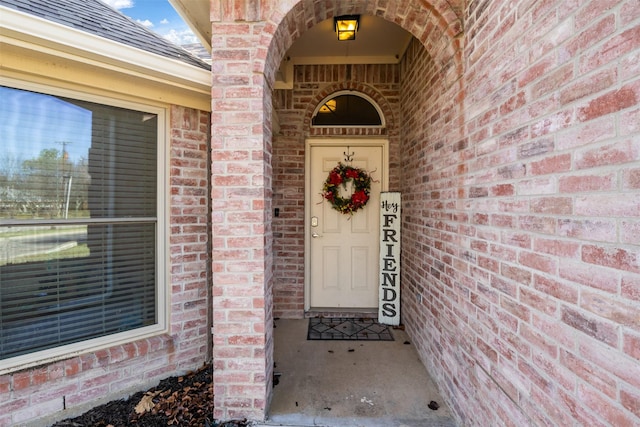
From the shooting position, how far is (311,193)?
374cm

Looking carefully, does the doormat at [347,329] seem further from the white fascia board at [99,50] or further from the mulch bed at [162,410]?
the white fascia board at [99,50]

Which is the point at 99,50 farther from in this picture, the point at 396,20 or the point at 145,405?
the point at 145,405

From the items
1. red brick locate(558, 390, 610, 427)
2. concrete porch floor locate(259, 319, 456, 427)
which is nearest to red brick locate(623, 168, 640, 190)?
red brick locate(558, 390, 610, 427)

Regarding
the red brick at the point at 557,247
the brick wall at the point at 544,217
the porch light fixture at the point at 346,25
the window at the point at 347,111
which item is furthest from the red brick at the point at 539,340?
the window at the point at 347,111

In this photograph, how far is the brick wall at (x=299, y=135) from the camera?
12.0ft

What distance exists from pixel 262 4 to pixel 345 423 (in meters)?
2.73

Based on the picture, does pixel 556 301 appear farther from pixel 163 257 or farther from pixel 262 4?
pixel 163 257

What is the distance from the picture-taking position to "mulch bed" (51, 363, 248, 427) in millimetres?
1953

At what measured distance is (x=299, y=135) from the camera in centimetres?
365

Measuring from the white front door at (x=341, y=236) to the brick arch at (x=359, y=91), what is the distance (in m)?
0.13

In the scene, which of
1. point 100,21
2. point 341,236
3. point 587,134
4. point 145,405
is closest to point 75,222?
point 145,405

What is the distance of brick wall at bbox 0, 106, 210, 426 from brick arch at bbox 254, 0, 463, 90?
928 mm

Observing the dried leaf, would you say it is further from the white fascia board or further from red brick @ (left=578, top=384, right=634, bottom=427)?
red brick @ (left=578, top=384, right=634, bottom=427)

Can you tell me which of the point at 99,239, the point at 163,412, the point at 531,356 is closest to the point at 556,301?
the point at 531,356
